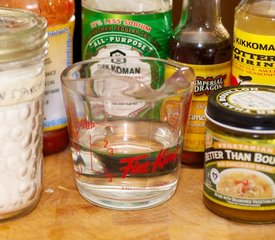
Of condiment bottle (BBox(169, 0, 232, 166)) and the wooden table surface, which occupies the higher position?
condiment bottle (BBox(169, 0, 232, 166))

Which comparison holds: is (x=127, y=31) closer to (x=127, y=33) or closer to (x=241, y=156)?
(x=127, y=33)

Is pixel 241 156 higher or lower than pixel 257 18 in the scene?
lower

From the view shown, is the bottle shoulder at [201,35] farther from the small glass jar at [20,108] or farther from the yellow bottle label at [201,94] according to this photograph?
the small glass jar at [20,108]

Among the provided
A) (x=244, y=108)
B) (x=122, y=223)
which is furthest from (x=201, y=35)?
(x=122, y=223)

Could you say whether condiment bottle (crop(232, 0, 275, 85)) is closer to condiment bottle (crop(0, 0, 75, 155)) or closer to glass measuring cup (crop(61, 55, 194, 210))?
glass measuring cup (crop(61, 55, 194, 210))

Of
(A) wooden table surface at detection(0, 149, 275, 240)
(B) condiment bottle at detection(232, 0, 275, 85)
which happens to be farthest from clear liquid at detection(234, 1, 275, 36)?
(A) wooden table surface at detection(0, 149, 275, 240)
